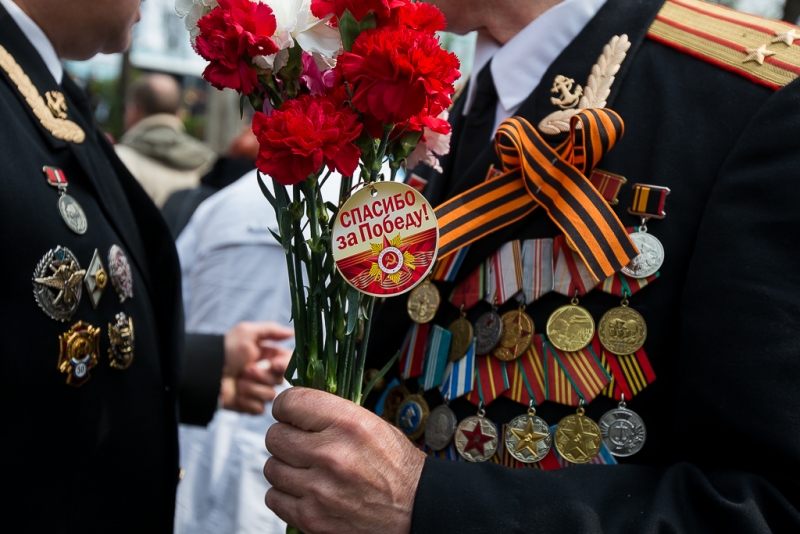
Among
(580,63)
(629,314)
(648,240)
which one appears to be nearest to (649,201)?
(648,240)

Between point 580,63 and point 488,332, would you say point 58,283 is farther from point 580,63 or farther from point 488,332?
point 580,63

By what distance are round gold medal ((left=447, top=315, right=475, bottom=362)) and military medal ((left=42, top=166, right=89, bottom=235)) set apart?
2.66 ft

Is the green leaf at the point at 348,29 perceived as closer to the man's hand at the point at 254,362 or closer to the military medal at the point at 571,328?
the military medal at the point at 571,328

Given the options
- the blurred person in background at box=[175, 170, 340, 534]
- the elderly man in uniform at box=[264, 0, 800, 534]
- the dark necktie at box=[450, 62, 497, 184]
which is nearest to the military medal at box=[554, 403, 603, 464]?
the elderly man in uniform at box=[264, 0, 800, 534]

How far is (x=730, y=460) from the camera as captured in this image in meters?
1.31

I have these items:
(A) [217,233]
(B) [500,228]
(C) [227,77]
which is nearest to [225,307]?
(A) [217,233]

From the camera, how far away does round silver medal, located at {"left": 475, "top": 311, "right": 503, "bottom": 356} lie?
1540 millimetres

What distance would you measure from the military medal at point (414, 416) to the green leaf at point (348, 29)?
0.76 m

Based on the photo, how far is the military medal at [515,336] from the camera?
1.51 meters

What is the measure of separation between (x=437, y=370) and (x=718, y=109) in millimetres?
734

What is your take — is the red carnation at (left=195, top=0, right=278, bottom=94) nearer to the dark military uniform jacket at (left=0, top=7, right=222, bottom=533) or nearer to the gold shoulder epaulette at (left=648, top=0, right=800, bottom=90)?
the dark military uniform jacket at (left=0, top=7, right=222, bottom=533)

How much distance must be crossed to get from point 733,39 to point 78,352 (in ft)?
4.73

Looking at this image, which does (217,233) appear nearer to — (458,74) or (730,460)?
(458,74)

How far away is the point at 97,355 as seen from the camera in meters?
1.65
